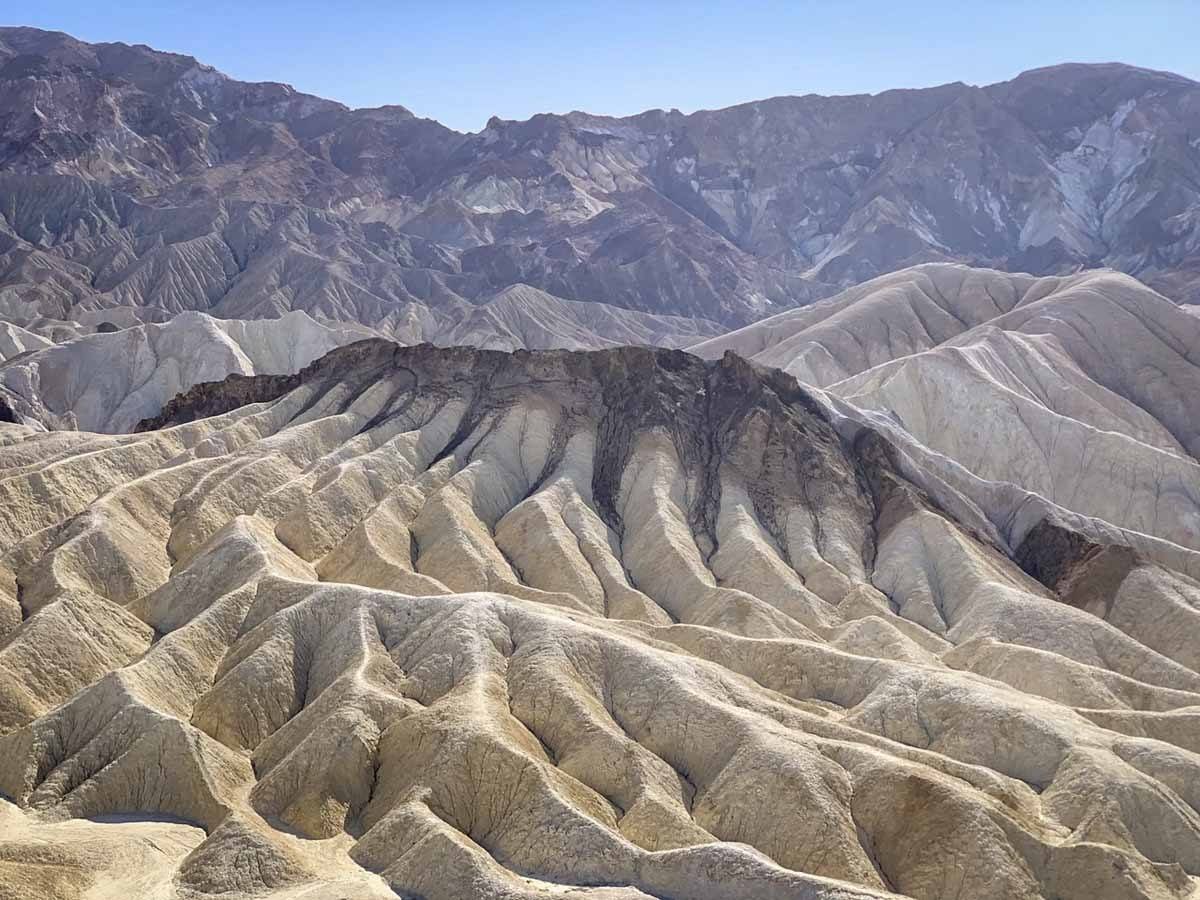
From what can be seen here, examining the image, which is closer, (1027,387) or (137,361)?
(1027,387)

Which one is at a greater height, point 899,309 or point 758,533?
point 899,309

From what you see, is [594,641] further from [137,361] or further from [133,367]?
[137,361]

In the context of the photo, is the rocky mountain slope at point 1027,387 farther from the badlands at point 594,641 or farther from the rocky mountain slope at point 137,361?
the rocky mountain slope at point 137,361

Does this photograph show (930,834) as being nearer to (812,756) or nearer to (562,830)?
(812,756)

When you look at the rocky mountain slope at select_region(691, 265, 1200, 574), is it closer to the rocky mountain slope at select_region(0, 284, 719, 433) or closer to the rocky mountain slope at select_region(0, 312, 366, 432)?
the rocky mountain slope at select_region(0, 284, 719, 433)

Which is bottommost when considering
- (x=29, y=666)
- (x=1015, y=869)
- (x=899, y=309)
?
(x=1015, y=869)

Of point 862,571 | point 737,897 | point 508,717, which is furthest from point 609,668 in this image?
point 862,571

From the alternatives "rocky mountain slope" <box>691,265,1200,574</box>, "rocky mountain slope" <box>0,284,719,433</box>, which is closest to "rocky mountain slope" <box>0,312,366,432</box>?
"rocky mountain slope" <box>0,284,719,433</box>

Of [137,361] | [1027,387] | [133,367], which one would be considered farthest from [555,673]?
[137,361]
